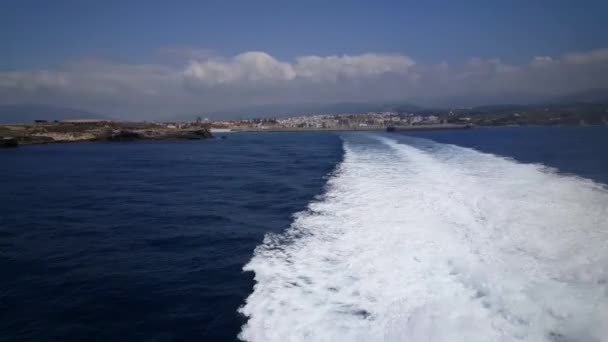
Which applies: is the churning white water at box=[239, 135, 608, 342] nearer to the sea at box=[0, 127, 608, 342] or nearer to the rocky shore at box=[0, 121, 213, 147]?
the sea at box=[0, 127, 608, 342]

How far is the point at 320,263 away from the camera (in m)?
9.16

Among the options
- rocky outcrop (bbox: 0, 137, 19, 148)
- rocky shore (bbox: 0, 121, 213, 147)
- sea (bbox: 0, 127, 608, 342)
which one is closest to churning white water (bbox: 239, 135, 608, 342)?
sea (bbox: 0, 127, 608, 342)

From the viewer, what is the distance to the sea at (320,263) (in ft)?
21.4

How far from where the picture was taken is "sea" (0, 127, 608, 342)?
257 inches

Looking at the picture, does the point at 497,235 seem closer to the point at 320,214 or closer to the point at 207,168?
the point at 320,214

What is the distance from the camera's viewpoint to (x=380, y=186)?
1753 centimetres

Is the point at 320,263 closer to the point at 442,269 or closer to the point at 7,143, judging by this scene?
the point at 442,269

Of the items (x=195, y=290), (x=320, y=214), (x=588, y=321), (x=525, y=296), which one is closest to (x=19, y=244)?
(x=195, y=290)

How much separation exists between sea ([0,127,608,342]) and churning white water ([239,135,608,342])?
36 millimetres

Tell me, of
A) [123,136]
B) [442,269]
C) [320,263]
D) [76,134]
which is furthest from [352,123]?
[442,269]

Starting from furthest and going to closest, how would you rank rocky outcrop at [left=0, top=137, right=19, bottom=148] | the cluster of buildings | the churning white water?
the cluster of buildings < rocky outcrop at [left=0, top=137, right=19, bottom=148] < the churning white water

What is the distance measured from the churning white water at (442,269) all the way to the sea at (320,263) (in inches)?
1.4

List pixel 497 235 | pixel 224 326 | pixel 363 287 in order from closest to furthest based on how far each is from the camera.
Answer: pixel 224 326 < pixel 363 287 < pixel 497 235

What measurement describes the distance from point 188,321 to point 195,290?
1.30 metres
